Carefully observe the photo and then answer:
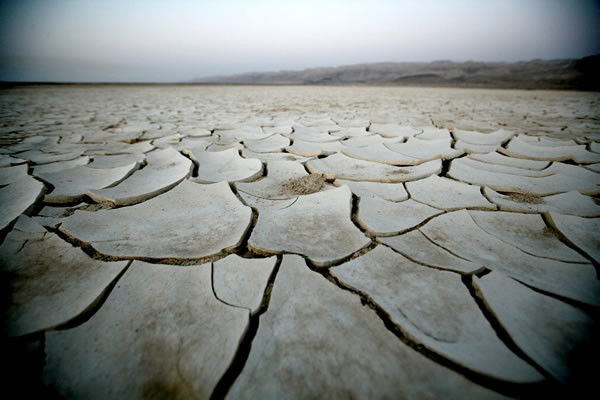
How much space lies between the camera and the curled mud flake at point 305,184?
3.63ft

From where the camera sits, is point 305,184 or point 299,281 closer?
point 299,281

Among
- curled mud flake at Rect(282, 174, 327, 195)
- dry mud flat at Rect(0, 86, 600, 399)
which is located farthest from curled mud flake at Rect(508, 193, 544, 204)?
curled mud flake at Rect(282, 174, 327, 195)

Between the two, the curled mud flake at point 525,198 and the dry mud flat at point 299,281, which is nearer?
the dry mud flat at point 299,281

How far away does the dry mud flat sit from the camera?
0.43 meters

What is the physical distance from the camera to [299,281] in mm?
620

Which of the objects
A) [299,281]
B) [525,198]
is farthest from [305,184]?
[525,198]

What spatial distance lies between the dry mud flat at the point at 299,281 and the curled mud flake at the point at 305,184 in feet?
0.04

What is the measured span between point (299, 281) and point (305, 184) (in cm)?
60

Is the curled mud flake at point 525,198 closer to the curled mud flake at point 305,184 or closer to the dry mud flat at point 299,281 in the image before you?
the dry mud flat at point 299,281

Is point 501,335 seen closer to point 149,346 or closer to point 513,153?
point 149,346

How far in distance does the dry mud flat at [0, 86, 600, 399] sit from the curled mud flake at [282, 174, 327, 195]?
11mm

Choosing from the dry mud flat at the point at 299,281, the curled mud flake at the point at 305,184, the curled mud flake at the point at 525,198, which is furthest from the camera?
the curled mud flake at the point at 305,184

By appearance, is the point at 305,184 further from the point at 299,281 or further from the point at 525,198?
the point at 525,198

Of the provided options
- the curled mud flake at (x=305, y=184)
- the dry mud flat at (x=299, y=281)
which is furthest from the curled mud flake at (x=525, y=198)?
the curled mud flake at (x=305, y=184)
